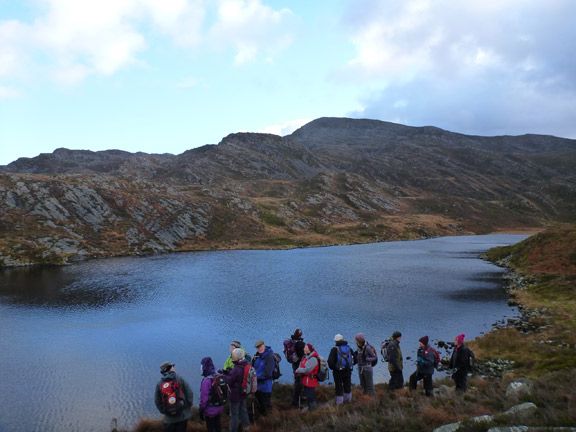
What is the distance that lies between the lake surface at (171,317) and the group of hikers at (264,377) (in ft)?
28.4

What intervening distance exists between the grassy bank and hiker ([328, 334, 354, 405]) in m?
0.56

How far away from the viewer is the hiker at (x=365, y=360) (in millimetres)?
17038

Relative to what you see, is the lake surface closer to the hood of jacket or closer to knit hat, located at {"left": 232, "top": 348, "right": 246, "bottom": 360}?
the hood of jacket

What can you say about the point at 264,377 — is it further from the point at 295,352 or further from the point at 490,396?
the point at 490,396

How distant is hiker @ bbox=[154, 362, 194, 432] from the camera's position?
1216 centimetres

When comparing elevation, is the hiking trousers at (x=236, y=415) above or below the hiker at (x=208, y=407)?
below

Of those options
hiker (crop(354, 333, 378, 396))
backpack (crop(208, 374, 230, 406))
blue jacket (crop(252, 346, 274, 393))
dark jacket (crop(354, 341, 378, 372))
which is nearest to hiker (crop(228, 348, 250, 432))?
backpack (crop(208, 374, 230, 406))

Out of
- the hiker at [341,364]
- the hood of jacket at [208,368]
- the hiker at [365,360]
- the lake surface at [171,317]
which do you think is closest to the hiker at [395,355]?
the hiker at [365,360]

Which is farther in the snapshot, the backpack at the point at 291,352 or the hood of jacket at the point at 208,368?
the backpack at the point at 291,352

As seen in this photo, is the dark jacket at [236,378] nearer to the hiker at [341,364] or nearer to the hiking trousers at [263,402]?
the hiking trousers at [263,402]

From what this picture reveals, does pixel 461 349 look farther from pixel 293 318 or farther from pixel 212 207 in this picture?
pixel 212 207

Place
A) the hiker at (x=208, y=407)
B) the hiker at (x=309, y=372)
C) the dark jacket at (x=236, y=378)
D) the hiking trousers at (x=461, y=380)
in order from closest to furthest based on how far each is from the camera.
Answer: the hiker at (x=208, y=407)
the dark jacket at (x=236, y=378)
the hiker at (x=309, y=372)
the hiking trousers at (x=461, y=380)

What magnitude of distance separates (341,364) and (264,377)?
11.8 feet

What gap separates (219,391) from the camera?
1262 cm
